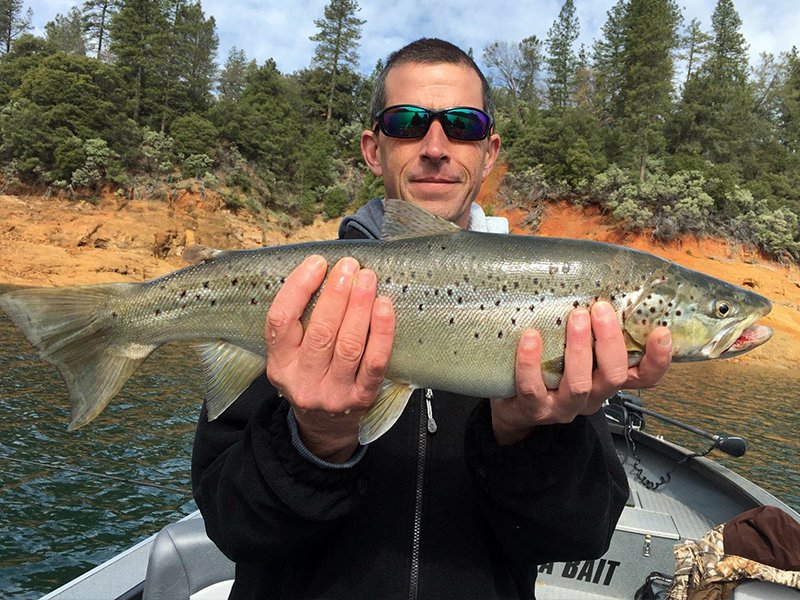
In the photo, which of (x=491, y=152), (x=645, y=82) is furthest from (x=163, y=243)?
(x=645, y=82)

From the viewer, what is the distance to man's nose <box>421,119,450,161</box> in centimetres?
322

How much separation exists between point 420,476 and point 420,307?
747mm

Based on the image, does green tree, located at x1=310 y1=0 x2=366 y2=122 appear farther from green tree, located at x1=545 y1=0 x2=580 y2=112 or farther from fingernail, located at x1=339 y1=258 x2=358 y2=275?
fingernail, located at x1=339 y1=258 x2=358 y2=275

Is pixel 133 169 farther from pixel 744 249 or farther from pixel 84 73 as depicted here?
pixel 744 249

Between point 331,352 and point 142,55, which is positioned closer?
point 331,352

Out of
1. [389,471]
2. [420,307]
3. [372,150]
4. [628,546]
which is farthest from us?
[628,546]

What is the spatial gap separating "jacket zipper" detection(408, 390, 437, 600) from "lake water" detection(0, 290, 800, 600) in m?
6.44

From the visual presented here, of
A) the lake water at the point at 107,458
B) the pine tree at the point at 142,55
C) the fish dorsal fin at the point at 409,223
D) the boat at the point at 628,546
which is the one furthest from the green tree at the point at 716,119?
the fish dorsal fin at the point at 409,223

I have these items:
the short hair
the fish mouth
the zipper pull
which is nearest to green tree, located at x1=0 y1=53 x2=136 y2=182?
the short hair

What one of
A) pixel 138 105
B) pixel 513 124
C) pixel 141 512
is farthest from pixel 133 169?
pixel 141 512

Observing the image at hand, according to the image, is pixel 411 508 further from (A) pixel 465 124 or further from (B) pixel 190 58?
(B) pixel 190 58

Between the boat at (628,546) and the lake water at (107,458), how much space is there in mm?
3690

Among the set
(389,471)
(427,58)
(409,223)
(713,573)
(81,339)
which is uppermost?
(427,58)

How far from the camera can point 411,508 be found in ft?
8.13
